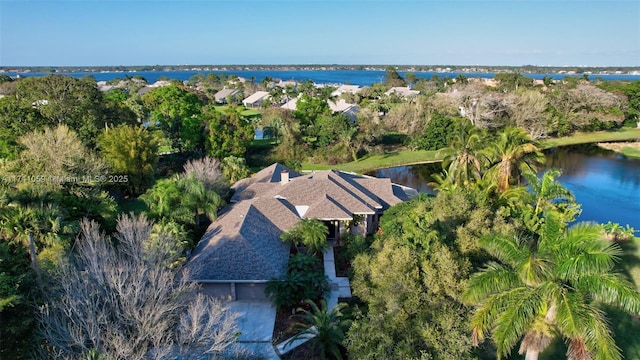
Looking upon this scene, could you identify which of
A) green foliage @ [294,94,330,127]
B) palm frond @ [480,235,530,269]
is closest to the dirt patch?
green foliage @ [294,94,330,127]

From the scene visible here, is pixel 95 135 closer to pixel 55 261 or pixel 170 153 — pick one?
pixel 170 153

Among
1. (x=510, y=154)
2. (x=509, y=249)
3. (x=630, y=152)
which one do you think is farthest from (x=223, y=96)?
(x=509, y=249)

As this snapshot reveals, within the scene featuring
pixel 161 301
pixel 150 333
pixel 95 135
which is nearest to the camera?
pixel 150 333

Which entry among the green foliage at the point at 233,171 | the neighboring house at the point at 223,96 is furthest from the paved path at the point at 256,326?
the neighboring house at the point at 223,96

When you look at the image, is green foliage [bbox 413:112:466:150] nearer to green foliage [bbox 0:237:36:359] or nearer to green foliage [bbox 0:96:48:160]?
green foliage [bbox 0:96:48:160]

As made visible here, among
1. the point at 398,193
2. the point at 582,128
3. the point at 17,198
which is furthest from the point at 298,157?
the point at 582,128

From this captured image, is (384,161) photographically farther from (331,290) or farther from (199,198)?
(331,290)

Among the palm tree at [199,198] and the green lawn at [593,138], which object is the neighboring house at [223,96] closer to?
the green lawn at [593,138]
